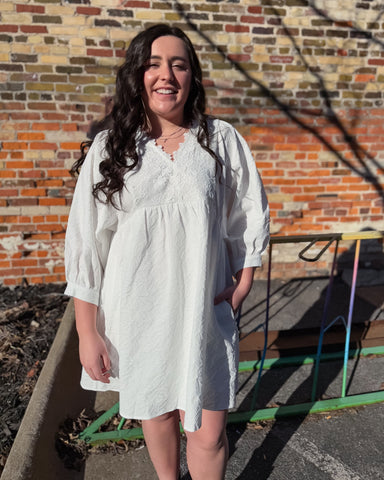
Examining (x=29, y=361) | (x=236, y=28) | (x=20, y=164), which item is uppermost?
(x=236, y=28)

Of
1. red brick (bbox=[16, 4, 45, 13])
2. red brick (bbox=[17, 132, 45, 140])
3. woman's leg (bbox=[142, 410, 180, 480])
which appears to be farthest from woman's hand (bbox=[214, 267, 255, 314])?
red brick (bbox=[16, 4, 45, 13])

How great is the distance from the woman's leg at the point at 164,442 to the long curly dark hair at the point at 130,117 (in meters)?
0.96

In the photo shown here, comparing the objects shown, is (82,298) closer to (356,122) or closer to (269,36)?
(269,36)

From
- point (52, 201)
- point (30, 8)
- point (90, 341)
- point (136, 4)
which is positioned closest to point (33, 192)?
point (52, 201)

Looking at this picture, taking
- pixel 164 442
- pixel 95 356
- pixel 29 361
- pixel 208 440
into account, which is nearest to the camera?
pixel 95 356

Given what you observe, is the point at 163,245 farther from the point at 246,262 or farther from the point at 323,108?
the point at 323,108

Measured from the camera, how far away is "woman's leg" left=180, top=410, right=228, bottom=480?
5.34ft

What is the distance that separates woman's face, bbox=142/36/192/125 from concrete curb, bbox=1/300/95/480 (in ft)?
5.37

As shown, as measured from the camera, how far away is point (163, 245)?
1461 mm

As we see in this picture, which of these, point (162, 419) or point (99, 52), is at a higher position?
point (99, 52)

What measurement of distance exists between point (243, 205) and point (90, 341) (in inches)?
31.6

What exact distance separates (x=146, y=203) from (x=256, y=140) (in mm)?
2965

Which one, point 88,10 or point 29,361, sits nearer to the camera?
point 29,361

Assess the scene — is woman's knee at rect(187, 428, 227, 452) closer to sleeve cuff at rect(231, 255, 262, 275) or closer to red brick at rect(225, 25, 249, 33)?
sleeve cuff at rect(231, 255, 262, 275)
